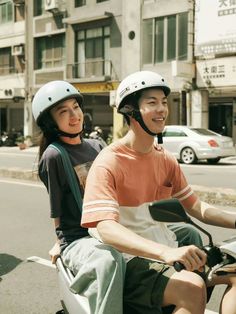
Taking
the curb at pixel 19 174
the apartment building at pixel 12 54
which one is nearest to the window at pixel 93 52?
the apartment building at pixel 12 54

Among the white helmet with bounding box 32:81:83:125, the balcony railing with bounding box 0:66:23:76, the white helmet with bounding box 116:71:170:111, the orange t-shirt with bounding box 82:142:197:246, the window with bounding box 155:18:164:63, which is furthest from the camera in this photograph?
the balcony railing with bounding box 0:66:23:76

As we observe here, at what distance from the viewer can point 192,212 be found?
2689 mm

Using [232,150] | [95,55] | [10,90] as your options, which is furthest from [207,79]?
[10,90]

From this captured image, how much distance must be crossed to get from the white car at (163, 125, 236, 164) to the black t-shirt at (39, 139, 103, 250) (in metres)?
15.0

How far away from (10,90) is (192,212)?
1258 inches

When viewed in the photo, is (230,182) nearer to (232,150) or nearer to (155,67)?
(232,150)

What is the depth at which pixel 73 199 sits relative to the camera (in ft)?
9.74

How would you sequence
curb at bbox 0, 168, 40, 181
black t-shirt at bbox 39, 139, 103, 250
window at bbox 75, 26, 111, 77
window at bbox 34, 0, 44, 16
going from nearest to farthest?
black t-shirt at bbox 39, 139, 103, 250, curb at bbox 0, 168, 40, 181, window at bbox 75, 26, 111, 77, window at bbox 34, 0, 44, 16

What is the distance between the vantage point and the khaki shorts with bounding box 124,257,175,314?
2.13 metres

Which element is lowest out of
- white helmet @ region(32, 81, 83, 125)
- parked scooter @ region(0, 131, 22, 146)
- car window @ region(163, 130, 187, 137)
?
parked scooter @ region(0, 131, 22, 146)

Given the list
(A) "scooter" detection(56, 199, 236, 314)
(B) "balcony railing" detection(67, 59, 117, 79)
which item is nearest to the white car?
(B) "balcony railing" detection(67, 59, 117, 79)

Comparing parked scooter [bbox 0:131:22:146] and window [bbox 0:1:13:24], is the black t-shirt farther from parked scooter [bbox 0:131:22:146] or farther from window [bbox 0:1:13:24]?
window [bbox 0:1:13:24]

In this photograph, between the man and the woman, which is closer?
the man

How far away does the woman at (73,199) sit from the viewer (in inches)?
86.0
